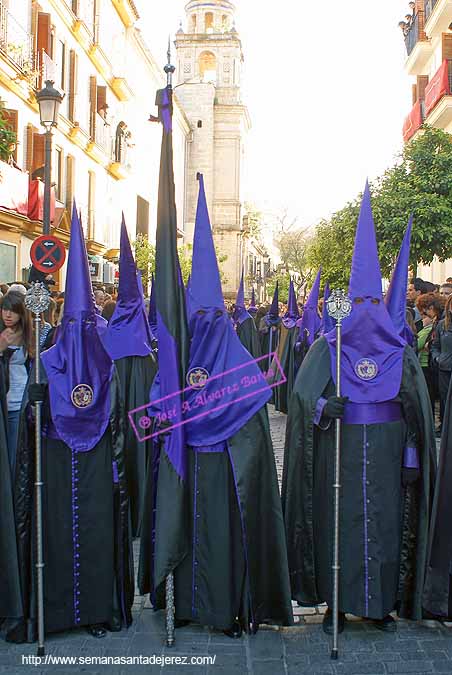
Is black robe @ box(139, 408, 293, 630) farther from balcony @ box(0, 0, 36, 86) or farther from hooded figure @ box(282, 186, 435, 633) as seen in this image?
balcony @ box(0, 0, 36, 86)

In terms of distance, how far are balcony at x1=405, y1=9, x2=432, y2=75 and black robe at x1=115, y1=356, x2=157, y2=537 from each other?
78.2ft

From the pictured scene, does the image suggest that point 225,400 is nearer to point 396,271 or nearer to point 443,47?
point 396,271

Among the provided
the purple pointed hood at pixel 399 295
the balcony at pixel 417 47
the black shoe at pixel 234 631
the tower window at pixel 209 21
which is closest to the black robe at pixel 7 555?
the black shoe at pixel 234 631

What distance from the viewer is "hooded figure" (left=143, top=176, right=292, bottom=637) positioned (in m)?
4.57

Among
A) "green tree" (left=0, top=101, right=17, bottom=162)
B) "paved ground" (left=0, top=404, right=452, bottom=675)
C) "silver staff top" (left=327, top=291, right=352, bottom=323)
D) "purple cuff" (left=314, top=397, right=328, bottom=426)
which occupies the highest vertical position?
"green tree" (left=0, top=101, right=17, bottom=162)

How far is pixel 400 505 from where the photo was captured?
478cm

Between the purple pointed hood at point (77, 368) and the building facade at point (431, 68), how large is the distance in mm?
20497

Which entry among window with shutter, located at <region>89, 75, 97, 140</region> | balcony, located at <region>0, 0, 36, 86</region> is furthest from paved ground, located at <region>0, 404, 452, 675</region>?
window with shutter, located at <region>89, 75, 97, 140</region>

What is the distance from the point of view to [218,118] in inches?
2692

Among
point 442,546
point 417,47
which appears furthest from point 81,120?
point 442,546

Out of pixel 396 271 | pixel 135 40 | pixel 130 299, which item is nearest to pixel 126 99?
pixel 135 40

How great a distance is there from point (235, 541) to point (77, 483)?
106 cm

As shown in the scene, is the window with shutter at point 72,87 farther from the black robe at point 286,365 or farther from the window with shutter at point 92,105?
the black robe at point 286,365

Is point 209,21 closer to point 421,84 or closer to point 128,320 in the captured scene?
point 421,84
